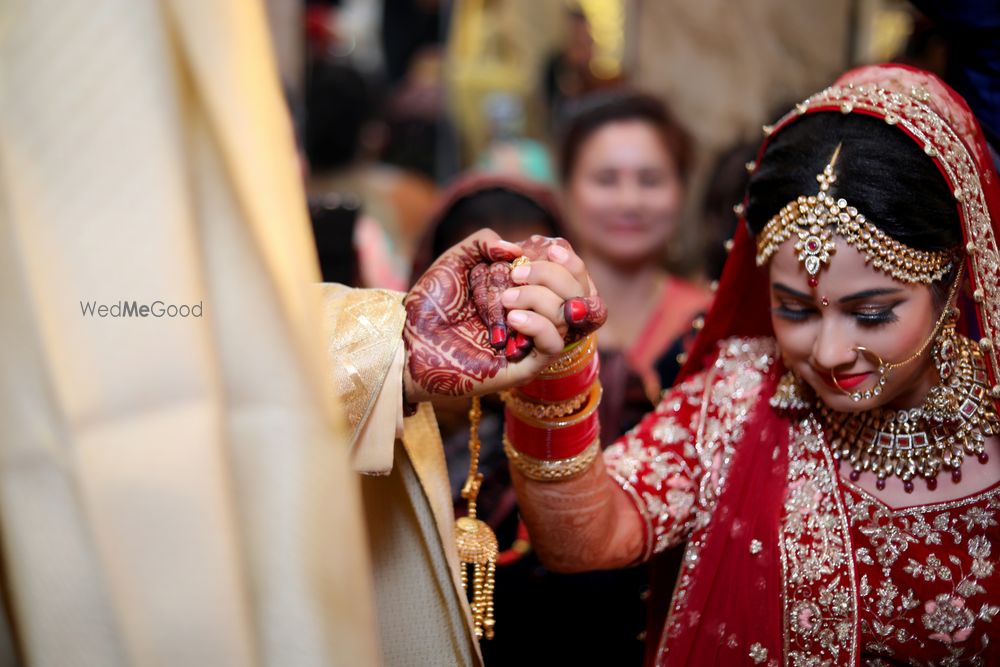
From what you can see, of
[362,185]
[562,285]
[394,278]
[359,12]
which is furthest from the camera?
[359,12]

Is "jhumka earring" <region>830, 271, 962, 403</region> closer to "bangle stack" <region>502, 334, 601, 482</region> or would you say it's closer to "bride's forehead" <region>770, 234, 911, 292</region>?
"bride's forehead" <region>770, 234, 911, 292</region>

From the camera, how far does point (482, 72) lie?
15.9 ft

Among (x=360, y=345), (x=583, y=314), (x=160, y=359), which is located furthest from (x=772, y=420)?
(x=160, y=359)

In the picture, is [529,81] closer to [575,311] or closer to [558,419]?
[558,419]

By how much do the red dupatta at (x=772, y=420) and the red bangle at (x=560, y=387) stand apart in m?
0.29

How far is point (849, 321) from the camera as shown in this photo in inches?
42.3

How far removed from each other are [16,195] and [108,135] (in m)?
0.07

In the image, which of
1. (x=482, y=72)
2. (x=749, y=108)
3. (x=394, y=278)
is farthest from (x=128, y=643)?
(x=482, y=72)

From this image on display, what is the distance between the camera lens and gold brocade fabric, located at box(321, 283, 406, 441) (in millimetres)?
917

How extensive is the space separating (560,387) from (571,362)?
4 centimetres

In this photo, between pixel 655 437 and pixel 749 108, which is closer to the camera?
pixel 655 437

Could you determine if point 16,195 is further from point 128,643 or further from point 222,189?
point 128,643

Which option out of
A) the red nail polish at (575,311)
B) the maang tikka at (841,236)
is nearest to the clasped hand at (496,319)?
the red nail polish at (575,311)

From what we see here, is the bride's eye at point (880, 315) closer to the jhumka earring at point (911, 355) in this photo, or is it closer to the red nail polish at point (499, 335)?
the jhumka earring at point (911, 355)
